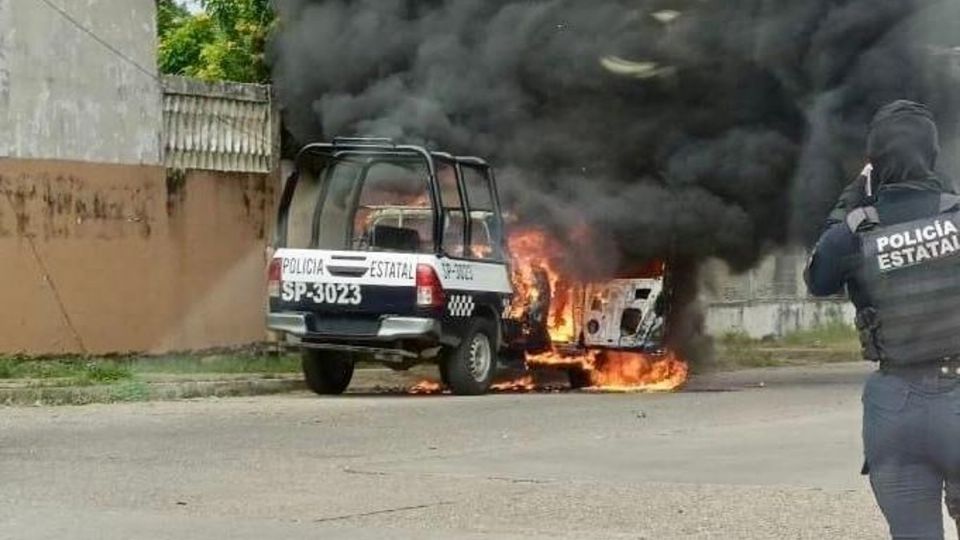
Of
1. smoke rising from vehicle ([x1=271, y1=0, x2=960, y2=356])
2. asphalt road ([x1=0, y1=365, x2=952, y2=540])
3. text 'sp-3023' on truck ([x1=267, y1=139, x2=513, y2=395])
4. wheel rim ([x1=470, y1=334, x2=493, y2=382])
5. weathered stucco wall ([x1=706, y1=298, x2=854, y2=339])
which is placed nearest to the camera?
asphalt road ([x1=0, y1=365, x2=952, y2=540])

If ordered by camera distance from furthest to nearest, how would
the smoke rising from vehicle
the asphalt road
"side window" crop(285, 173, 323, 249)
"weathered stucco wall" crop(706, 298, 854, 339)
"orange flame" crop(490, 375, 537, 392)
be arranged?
"weathered stucco wall" crop(706, 298, 854, 339) → the smoke rising from vehicle → "side window" crop(285, 173, 323, 249) → "orange flame" crop(490, 375, 537, 392) → the asphalt road

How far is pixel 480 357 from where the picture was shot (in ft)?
50.4

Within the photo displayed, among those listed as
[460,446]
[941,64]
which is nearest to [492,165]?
[941,64]

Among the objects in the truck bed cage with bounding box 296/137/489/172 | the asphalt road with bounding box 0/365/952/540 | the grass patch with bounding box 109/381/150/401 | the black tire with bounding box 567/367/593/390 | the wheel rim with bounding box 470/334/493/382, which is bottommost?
the asphalt road with bounding box 0/365/952/540

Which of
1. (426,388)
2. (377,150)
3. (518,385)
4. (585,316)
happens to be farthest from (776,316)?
(377,150)

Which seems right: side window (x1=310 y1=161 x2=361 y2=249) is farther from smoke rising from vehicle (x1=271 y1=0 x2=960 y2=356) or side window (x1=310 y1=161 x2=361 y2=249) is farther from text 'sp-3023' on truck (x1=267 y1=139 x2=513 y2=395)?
smoke rising from vehicle (x1=271 y1=0 x2=960 y2=356)

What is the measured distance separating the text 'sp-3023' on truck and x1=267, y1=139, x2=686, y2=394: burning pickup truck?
1 cm

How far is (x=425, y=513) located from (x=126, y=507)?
1.45 metres

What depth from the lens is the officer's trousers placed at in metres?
4.46

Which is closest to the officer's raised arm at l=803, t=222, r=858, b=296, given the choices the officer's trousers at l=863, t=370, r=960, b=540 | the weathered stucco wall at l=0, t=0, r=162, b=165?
the officer's trousers at l=863, t=370, r=960, b=540

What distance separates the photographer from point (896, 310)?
4.58m

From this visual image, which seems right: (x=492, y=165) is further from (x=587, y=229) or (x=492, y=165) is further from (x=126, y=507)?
(x=126, y=507)

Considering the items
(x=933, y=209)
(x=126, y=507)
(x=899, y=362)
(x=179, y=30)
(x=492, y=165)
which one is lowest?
(x=126, y=507)

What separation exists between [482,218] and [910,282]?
37.5 ft
